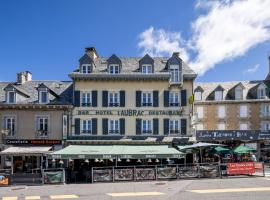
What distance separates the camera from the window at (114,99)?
35156 mm

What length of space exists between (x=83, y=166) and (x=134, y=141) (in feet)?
17.4

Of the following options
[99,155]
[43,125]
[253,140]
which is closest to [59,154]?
[99,155]

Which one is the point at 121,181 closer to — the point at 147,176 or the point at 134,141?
the point at 147,176

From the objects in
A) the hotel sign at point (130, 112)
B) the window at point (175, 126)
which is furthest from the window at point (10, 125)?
the window at point (175, 126)

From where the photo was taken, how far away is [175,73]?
117 ft

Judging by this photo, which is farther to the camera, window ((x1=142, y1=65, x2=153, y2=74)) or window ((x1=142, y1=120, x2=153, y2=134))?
window ((x1=142, y1=65, x2=153, y2=74))

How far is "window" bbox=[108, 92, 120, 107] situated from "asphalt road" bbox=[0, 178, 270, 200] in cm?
1181

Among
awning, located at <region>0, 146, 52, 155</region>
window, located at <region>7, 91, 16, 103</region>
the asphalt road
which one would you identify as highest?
window, located at <region>7, 91, 16, 103</region>

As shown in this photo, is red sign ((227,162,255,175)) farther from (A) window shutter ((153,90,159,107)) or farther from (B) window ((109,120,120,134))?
(B) window ((109,120,120,134))

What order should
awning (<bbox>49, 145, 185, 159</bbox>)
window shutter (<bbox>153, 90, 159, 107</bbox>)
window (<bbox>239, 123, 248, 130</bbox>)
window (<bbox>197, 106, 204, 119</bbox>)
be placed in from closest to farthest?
awning (<bbox>49, 145, 185, 159</bbox>), window shutter (<bbox>153, 90, 159, 107</bbox>), window (<bbox>239, 123, 248, 130</bbox>), window (<bbox>197, 106, 204, 119</bbox>)

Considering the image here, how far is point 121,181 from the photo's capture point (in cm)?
2673

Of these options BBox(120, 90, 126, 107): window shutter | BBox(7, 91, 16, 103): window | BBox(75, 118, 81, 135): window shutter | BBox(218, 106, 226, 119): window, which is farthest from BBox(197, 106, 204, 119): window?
BBox(7, 91, 16, 103): window

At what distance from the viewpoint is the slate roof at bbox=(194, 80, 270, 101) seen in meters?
50.0

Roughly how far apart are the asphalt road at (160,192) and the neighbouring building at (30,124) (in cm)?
919
